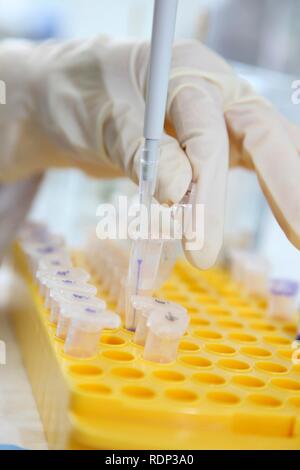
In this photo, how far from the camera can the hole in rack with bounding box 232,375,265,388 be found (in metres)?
0.68

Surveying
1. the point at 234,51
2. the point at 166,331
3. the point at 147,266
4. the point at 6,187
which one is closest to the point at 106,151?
the point at 147,266

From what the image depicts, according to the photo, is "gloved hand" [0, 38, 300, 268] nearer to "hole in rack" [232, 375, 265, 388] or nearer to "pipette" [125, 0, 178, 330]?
"pipette" [125, 0, 178, 330]

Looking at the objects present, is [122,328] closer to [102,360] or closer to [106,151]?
[102,360]

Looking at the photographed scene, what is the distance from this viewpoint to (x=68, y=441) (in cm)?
54

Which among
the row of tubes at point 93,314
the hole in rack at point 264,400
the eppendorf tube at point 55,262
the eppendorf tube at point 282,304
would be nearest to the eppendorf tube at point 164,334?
the row of tubes at point 93,314

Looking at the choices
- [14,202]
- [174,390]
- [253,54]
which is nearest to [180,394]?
[174,390]

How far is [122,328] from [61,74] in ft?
1.50

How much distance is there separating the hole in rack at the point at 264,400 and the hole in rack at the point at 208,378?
0.05 metres

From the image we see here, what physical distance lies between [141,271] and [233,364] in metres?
0.16

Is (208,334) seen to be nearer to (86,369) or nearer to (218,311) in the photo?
(218,311)

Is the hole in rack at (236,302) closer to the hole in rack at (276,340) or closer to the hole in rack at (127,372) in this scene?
the hole in rack at (276,340)

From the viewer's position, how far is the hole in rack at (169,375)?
2.15 feet

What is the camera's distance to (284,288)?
0.99 metres

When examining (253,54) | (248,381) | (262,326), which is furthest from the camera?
(253,54)
